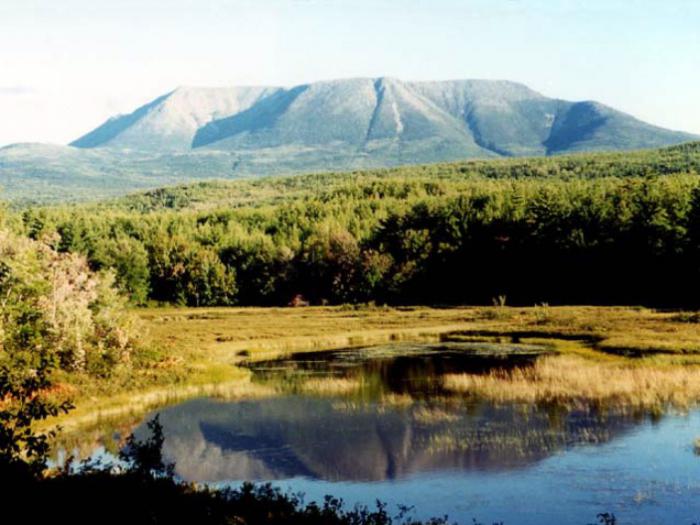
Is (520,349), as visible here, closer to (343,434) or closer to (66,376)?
(343,434)

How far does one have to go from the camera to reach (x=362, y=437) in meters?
39.4

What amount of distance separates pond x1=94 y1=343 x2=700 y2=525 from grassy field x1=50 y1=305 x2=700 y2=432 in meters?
3.73

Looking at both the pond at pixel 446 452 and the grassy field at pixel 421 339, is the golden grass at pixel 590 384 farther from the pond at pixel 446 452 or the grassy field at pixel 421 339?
the pond at pixel 446 452

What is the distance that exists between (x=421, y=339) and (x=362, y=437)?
4508 centimetres

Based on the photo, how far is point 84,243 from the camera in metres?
154

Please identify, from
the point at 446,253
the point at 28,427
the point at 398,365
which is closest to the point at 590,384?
the point at 398,365

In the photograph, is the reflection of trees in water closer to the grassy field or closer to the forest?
the grassy field

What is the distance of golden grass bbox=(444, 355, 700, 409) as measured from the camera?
46.0 m

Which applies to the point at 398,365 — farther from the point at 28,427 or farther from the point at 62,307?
the point at 28,427

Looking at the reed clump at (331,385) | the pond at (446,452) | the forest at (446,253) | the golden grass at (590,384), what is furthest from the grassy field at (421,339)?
the forest at (446,253)

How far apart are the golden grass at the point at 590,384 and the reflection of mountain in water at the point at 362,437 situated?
3.54 m

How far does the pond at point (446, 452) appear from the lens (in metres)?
28.7

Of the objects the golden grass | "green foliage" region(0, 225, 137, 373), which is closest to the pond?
the golden grass

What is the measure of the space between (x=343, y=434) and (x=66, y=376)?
63.8ft
